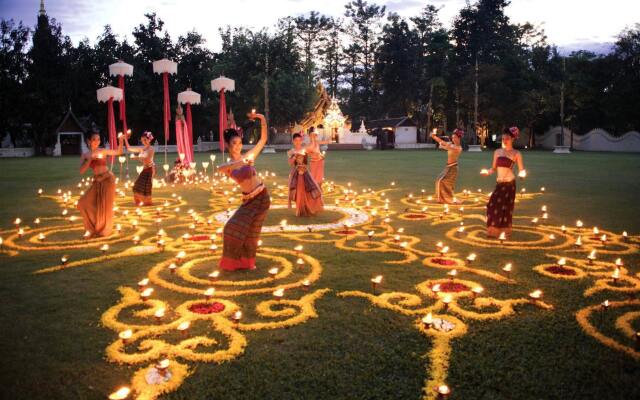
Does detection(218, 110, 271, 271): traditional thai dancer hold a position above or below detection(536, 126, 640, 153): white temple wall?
below

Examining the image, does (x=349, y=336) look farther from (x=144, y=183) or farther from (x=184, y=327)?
(x=144, y=183)

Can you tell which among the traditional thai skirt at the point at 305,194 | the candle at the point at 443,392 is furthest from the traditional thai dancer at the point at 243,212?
the traditional thai skirt at the point at 305,194

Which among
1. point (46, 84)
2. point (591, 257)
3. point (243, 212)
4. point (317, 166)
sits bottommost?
point (591, 257)

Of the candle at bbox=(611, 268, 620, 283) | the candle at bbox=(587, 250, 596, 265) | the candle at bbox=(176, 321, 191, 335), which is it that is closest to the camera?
the candle at bbox=(176, 321, 191, 335)

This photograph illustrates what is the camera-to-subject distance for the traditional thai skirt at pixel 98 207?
826 cm

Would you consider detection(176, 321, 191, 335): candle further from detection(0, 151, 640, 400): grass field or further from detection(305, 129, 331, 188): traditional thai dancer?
detection(305, 129, 331, 188): traditional thai dancer

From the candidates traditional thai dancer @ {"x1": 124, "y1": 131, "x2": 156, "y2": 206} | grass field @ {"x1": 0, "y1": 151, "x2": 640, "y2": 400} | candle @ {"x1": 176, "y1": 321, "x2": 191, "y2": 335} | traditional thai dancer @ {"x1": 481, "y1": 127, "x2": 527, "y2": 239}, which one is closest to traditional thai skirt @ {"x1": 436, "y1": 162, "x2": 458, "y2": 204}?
traditional thai dancer @ {"x1": 481, "y1": 127, "x2": 527, "y2": 239}

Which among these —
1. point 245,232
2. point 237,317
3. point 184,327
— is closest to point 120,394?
point 184,327

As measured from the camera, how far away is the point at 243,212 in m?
6.21

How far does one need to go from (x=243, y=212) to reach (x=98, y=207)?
359cm

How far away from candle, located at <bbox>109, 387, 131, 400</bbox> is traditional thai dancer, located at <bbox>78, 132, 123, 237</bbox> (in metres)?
5.60

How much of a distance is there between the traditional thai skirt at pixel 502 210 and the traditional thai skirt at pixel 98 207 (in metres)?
6.77

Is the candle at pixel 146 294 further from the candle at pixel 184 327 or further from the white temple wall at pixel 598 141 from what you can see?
the white temple wall at pixel 598 141

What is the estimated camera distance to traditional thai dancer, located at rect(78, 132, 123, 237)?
8266mm
